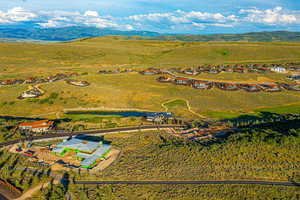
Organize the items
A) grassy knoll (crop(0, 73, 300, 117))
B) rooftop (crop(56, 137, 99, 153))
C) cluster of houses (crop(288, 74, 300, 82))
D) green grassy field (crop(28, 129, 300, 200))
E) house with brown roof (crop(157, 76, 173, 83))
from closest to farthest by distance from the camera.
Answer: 1. green grassy field (crop(28, 129, 300, 200))
2. rooftop (crop(56, 137, 99, 153))
3. grassy knoll (crop(0, 73, 300, 117))
4. house with brown roof (crop(157, 76, 173, 83))
5. cluster of houses (crop(288, 74, 300, 82))

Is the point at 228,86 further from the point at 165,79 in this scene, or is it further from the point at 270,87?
the point at 165,79

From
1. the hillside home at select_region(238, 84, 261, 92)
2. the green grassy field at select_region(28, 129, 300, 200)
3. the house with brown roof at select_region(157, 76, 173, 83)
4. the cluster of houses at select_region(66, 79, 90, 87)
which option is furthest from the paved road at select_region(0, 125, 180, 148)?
the house with brown roof at select_region(157, 76, 173, 83)

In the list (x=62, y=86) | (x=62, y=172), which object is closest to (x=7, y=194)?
(x=62, y=172)

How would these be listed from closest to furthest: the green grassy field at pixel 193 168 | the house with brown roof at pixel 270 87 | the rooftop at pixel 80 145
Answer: the green grassy field at pixel 193 168 → the rooftop at pixel 80 145 → the house with brown roof at pixel 270 87

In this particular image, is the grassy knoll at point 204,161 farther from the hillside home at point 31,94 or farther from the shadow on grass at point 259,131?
the hillside home at point 31,94

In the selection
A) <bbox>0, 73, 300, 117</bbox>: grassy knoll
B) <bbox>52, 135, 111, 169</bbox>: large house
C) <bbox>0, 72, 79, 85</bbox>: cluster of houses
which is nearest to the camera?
<bbox>52, 135, 111, 169</bbox>: large house

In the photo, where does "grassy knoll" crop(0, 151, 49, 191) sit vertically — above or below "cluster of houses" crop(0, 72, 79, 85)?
below

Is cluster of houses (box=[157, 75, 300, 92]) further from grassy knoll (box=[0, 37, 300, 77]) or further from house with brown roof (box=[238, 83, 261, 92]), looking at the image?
grassy knoll (box=[0, 37, 300, 77])

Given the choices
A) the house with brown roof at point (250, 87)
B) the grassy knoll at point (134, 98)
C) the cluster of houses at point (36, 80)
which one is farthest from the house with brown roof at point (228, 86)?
the cluster of houses at point (36, 80)

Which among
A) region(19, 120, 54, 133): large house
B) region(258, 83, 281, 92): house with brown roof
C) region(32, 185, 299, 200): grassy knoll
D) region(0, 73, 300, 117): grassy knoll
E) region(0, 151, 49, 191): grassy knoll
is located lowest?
region(32, 185, 299, 200): grassy knoll

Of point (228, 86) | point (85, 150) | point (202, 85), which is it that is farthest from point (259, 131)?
point (202, 85)

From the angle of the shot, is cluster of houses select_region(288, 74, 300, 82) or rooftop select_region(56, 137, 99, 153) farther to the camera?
cluster of houses select_region(288, 74, 300, 82)
